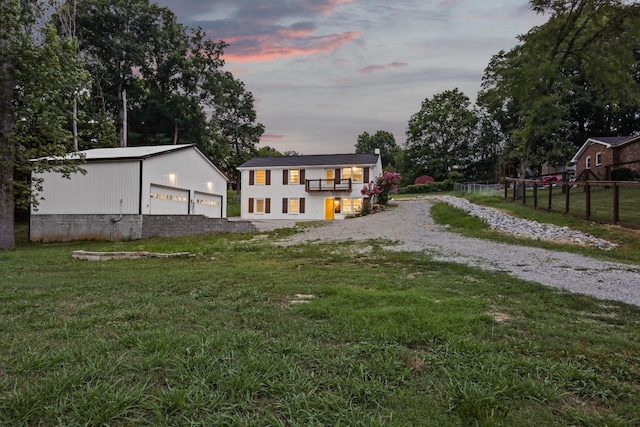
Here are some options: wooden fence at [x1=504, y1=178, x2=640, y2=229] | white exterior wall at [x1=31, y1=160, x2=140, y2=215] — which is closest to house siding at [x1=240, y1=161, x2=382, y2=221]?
white exterior wall at [x1=31, y1=160, x2=140, y2=215]

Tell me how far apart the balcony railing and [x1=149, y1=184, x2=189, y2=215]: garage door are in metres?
10.5

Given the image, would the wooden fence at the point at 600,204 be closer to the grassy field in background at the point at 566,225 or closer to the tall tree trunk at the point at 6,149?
the grassy field in background at the point at 566,225

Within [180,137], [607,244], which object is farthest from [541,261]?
[180,137]

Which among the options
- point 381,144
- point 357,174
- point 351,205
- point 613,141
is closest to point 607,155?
point 613,141

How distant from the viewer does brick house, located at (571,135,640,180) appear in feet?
82.7

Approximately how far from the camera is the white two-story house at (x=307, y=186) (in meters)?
28.4

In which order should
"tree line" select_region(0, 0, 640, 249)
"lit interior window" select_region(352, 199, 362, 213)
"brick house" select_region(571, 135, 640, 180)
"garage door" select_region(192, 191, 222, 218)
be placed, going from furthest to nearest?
"lit interior window" select_region(352, 199, 362, 213) < "brick house" select_region(571, 135, 640, 180) < "garage door" select_region(192, 191, 222, 218) < "tree line" select_region(0, 0, 640, 249)

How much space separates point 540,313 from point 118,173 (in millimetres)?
18242

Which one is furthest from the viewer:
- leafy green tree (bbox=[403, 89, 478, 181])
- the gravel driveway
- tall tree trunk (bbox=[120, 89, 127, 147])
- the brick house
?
leafy green tree (bbox=[403, 89, 478, 181])

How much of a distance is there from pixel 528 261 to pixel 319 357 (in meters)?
6.87

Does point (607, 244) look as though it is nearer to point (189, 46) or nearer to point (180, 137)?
point (180, 137)

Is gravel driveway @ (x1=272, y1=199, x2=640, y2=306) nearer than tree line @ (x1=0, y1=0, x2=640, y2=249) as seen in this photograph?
Yes

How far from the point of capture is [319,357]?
2.77m

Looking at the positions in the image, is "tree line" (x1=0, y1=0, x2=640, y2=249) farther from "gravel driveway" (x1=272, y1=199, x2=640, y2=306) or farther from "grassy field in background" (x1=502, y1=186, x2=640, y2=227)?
"gravel driveway" (x1=272, y1=199, x2=640, y2=306)
